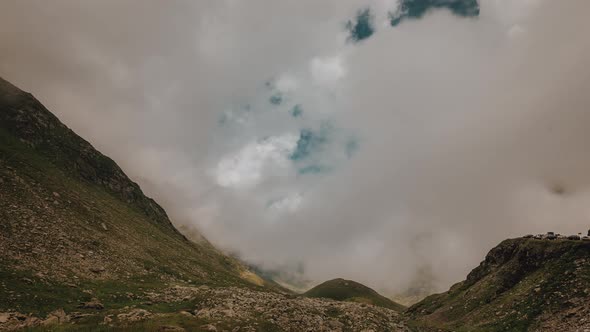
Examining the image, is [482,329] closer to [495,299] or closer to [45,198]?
[495,299]

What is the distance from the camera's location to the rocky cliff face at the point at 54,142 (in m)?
111

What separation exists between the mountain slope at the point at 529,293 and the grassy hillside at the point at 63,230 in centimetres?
5515

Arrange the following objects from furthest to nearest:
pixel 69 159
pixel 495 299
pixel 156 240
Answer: pixel 69 159 < pixel 156 240 < pixel 495 299

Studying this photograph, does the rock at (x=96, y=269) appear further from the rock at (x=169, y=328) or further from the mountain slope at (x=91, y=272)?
the rock at (x=169, y=328)

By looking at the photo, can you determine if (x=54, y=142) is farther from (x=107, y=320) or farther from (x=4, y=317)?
(x=107, y=320)

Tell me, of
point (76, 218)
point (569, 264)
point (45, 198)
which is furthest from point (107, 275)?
point (569, 264)

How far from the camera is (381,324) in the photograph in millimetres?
52781

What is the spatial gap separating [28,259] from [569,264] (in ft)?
270

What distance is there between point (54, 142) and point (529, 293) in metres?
143

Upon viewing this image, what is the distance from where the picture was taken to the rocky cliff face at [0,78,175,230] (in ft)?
363

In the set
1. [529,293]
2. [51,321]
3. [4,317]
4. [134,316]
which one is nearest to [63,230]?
[4,317]

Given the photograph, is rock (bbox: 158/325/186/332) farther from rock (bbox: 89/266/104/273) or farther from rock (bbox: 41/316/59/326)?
rock (bbox: 89/266/104/273)

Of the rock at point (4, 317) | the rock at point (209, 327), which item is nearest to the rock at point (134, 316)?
the rock at point (209, 327)

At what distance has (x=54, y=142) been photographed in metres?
120
